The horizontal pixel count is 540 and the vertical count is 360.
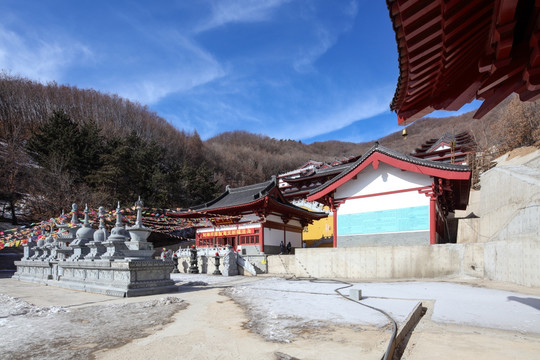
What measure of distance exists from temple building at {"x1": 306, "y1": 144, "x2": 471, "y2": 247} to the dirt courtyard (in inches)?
298

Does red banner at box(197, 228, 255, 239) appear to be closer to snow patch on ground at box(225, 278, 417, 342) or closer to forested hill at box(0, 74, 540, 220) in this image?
forested hill at box(0, 74, 540, 220)

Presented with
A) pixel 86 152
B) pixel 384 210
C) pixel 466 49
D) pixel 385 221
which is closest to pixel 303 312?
pixel 466 49

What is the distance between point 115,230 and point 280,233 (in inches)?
602

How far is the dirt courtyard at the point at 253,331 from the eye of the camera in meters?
4.55

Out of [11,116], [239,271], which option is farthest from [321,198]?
[11,116]

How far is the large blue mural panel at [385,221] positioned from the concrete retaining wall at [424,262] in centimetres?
199

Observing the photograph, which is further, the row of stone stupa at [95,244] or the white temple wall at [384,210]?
the white temple wall at [384,210]

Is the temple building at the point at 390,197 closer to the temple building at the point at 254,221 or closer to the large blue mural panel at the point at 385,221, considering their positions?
the large blue mural panel at the point at 385,221

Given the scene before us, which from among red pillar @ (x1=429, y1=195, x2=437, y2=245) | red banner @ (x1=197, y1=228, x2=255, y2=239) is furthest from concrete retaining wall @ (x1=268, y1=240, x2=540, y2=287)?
red banner @ (x1=197, y1=228, x2=255, y2=239)

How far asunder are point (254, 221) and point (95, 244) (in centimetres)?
1272

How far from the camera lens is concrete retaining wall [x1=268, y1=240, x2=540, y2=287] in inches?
416

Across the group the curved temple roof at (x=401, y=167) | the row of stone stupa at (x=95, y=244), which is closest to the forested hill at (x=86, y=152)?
the row of stone stupa at (x=95, y=244)

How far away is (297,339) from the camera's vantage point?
5.18 meters

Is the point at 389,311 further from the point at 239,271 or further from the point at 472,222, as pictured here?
the point at 472,222
